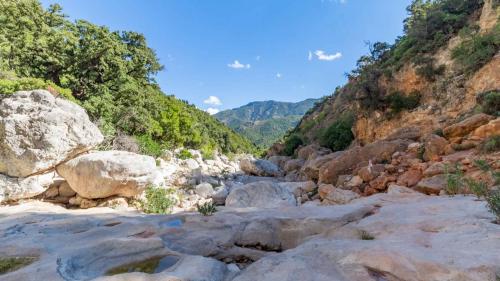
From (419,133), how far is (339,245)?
1095cm

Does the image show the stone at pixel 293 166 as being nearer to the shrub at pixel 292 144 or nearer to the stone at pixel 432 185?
the shrub at pixel 292 144

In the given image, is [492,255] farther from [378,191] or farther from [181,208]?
[181,208]

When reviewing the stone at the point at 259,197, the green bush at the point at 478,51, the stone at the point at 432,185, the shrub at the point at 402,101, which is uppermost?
the green bush at the point at 478,51

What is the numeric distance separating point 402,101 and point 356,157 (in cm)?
866

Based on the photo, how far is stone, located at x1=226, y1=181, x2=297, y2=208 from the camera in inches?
412

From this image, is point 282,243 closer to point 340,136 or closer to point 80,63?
point 80,63

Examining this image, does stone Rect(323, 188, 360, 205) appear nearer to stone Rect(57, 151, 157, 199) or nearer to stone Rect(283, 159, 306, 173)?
stone Rect(57, 151, 157, 199)

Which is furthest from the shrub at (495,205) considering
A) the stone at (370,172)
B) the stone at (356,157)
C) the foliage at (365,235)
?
the stone at (356,157)

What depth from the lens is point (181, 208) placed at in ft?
35.6

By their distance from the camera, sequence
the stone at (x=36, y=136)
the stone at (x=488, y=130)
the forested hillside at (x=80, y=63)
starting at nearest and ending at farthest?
the stone at (x=488, y=130)
the stone at (x=36, y=136)
the forested hillside at (x=80, y=63)

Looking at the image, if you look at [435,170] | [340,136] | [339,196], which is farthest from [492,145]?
[340,136]

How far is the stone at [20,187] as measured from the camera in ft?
31.8

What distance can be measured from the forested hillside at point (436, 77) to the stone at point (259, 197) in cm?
663

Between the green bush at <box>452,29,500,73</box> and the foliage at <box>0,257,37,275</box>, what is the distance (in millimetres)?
17726
